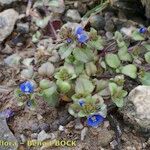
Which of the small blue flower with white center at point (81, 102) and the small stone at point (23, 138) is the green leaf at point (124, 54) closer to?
the small blue flower with white center at point (81, 102)

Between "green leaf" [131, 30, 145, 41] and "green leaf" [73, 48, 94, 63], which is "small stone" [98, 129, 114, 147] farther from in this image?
"green leaf" [131, 30, 145, 41]

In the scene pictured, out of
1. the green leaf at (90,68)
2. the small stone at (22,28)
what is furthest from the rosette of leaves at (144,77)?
the small stone at (22,28)

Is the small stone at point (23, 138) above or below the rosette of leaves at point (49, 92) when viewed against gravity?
below

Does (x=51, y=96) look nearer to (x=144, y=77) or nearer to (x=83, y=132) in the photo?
(x=83, y=132)

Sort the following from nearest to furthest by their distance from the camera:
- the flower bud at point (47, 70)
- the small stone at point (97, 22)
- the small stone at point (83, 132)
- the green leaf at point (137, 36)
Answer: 1. the small stone at point (83, 132)
2. the flower bud at point (47, 70)
3. the green leaf at point (137, 36)
4. the small stone at point (97, 22)

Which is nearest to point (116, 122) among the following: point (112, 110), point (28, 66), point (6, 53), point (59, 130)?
point (112, 110)

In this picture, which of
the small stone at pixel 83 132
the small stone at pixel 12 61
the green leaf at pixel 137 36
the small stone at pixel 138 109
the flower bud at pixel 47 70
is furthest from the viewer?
the small stone at pixel 12 61
